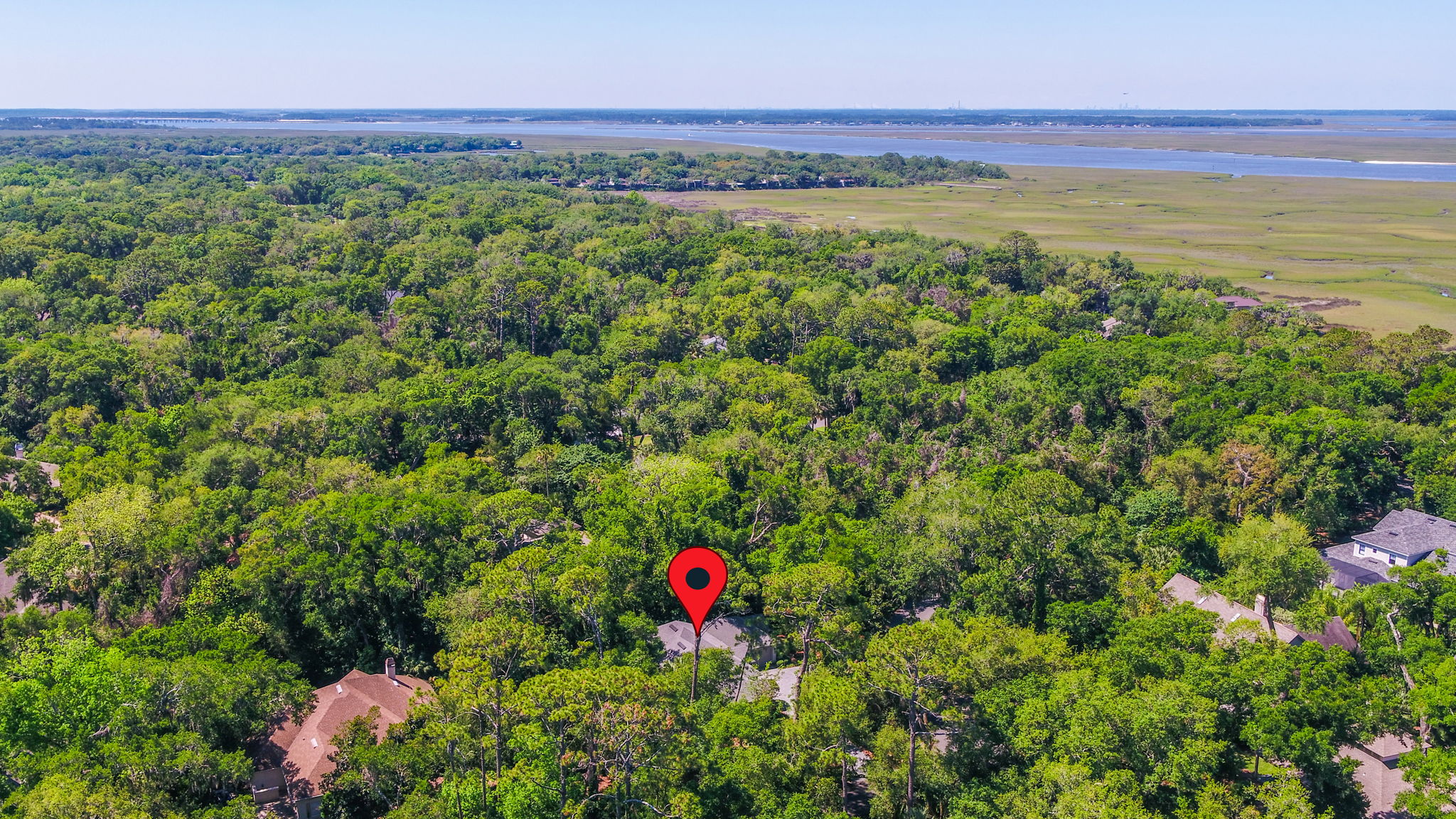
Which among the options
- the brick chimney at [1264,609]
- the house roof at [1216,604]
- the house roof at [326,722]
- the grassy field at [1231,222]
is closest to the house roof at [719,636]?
the house roof at [326,722]

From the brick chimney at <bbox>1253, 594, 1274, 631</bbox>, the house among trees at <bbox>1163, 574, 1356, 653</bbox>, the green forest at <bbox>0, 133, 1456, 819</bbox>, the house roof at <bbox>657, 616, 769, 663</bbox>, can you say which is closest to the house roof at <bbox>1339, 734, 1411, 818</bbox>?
the green forest at <bbox>0, 133, 1456, 819</bbox>

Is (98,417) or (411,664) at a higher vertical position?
(98,417)

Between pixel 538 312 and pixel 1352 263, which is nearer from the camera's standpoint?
pixel 538 312

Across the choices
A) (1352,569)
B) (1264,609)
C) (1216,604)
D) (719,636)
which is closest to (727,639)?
(719,636)

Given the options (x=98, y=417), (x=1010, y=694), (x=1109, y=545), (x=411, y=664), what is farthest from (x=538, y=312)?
(x=1010, y=694)

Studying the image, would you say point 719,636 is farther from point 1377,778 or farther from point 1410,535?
point 1410,535

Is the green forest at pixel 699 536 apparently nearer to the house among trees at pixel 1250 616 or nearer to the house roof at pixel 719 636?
the house among trees at pixel 1250 616

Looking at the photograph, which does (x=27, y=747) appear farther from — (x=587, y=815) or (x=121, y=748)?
(x=587, y=815)
